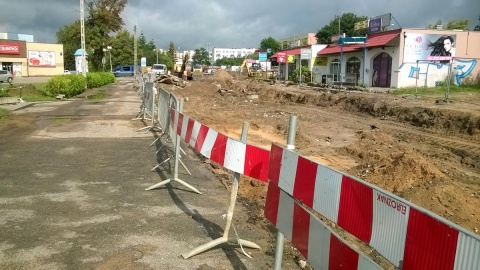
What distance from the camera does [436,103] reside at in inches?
790

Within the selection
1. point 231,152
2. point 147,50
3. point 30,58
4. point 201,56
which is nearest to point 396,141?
point 231,152

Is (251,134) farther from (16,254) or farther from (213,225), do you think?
(16,254)

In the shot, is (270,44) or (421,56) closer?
(421,56)

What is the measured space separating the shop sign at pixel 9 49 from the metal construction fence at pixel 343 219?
77920mm

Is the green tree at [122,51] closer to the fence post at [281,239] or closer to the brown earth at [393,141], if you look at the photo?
the brown earth at [393,141]

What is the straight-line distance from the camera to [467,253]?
1699 millimetres

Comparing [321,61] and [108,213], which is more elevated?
[321,61]

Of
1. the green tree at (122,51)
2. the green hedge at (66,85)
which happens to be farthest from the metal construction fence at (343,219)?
the green tree at (122,51)

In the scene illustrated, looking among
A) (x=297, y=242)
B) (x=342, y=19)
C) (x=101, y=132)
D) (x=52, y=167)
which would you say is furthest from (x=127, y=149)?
(x=342, y=19)

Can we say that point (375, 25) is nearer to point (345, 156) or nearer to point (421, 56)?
point (421, 56)

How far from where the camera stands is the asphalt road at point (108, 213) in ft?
13.9

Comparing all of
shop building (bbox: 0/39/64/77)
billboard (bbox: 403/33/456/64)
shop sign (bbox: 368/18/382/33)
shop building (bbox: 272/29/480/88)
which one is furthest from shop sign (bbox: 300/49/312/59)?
shop building (bbox: 0/39/64/77)

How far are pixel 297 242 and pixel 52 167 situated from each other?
6.45m

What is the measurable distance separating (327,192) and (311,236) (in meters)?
0.33
